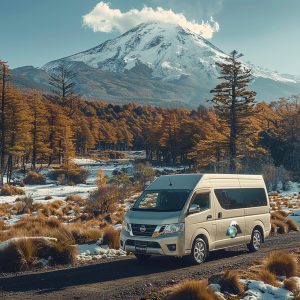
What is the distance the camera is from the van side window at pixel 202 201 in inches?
452

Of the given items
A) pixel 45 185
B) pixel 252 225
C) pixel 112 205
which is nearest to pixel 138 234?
pixel 252 225

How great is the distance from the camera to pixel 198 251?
37.1ft

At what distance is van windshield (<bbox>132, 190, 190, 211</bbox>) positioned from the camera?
11287 millimetres

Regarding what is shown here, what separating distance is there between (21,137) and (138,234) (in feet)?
155

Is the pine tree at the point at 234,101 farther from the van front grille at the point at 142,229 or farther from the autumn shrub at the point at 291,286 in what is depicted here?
the autumn shrub at the point at 291,286

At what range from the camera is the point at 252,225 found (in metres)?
13.5

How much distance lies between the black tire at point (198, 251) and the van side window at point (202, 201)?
85 centimetres

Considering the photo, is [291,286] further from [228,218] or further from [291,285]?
[228,218]

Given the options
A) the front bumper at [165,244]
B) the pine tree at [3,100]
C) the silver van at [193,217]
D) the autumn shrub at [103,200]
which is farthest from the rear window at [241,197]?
the pine tree at [3,100]

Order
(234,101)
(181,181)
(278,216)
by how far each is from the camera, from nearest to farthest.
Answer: (181,181)
(278,216)
(234,101)

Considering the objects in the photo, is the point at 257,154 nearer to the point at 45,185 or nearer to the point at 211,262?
the point at 45,185

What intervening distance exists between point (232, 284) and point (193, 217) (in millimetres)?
2799

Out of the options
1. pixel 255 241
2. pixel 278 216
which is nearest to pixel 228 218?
pixel 255 241

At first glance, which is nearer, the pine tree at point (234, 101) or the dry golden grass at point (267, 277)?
the dry golden grass at point (267, 277)
